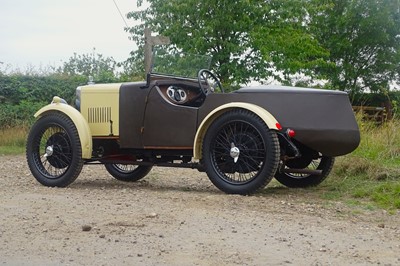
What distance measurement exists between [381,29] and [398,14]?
1.71 metres

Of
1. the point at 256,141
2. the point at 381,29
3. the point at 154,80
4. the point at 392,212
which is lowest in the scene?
the point at 392,212

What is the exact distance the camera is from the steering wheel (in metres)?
8.77

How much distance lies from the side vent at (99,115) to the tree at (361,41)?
26.3 meters

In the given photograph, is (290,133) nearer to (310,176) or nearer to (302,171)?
(302,171)

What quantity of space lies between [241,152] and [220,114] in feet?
1.66

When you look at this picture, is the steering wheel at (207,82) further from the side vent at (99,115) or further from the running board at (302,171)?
the running board at (302,171)

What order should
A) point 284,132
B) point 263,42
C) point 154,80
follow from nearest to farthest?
point 284,132 < point 154,80 < point 263,42

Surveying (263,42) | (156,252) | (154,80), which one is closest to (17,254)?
(156,252)

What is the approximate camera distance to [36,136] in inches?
360

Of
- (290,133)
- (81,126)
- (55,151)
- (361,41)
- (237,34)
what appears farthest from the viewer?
(361,41)

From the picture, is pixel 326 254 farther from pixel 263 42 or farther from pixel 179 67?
pixel 263 42

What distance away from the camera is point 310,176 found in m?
8.72

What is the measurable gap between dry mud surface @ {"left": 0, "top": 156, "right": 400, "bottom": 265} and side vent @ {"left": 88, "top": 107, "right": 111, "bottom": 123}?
1.15 meters

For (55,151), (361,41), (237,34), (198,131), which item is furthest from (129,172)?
(361,41)
